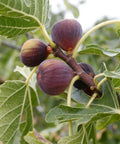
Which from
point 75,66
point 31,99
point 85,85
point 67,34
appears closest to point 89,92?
point 85,85

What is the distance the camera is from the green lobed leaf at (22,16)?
99 centimetres

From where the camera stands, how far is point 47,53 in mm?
1067

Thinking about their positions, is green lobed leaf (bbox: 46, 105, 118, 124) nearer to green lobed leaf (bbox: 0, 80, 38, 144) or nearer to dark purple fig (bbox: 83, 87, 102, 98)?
dark purple fig (bbox: 83, 87, 102, 98)

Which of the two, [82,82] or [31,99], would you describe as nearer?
[82,82]

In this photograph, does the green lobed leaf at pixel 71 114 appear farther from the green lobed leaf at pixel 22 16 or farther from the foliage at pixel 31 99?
the green lobed leaf at pixel 22 16

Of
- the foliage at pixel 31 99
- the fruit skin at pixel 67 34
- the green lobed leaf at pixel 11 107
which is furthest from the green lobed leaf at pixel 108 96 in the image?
the green lobed leaf at pixel 11 107

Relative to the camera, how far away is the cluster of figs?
3.17ft

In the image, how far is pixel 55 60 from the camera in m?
1.00

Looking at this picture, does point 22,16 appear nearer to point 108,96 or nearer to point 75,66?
point 75,66

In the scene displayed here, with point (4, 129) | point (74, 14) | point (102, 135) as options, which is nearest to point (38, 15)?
point (4, 129)

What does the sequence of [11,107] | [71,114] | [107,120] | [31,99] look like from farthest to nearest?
[31,99] < [11,107] < [107,120] < [71,114]

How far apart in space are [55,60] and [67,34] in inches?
5.0

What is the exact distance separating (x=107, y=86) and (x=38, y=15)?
44cm

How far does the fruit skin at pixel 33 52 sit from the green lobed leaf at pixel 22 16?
0.28 ft
